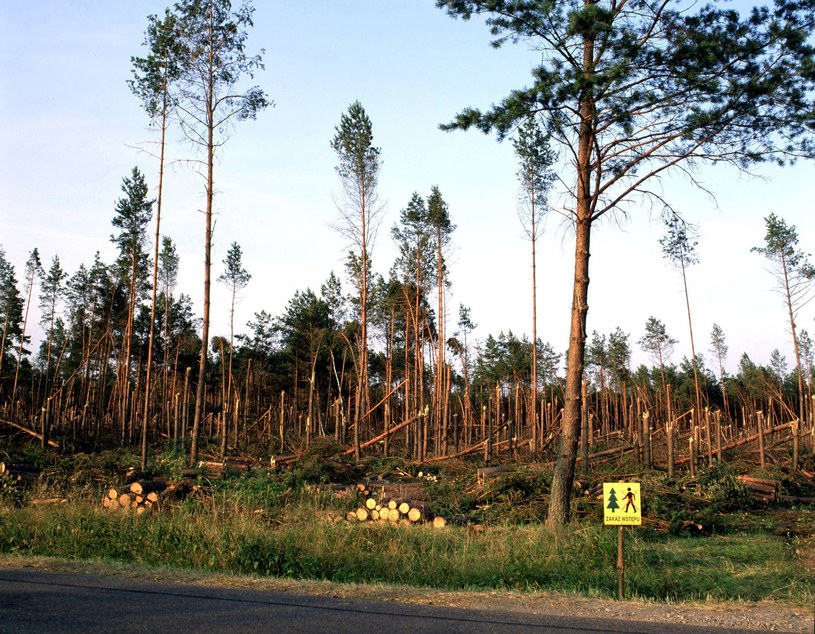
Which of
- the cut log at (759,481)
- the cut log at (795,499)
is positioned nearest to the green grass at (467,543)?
the cut log at (759,481)

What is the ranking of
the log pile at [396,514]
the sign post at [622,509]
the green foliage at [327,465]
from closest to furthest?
the sign post at [622,509] → the log pile at [396,514] → the green foliage at [327,465]

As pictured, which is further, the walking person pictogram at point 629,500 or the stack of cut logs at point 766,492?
A: the stack of cut logs at point 766,492

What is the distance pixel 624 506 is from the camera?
8.04 meters

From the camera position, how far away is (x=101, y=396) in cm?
3206

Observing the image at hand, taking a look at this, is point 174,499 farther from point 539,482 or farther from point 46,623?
point 46,623

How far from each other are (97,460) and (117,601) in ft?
49.4

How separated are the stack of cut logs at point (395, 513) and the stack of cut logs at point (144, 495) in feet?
13.1

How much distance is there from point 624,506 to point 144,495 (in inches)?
421

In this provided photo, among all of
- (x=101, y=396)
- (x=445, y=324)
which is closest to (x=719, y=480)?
(x=445, y=324)

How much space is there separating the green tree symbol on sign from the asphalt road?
166 centimetres

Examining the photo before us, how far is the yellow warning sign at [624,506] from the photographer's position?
26.2 feet

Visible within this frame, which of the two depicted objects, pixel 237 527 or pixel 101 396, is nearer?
pixel 237 527

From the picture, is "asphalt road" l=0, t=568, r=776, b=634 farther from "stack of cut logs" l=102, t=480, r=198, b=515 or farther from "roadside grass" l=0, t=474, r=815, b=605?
"stack of cut logs" l=102, t=480, r=198, b=515

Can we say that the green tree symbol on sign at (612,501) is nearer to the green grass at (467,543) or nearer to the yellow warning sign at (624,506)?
the yellow warning sign at (624,506)
